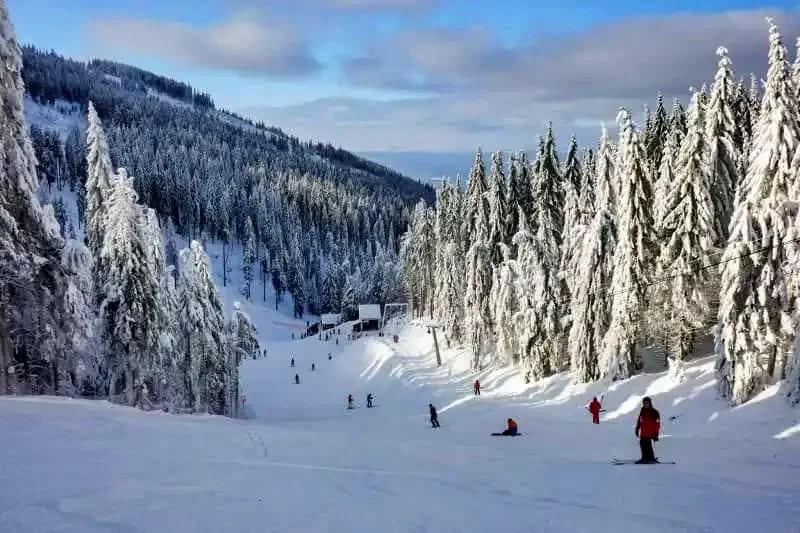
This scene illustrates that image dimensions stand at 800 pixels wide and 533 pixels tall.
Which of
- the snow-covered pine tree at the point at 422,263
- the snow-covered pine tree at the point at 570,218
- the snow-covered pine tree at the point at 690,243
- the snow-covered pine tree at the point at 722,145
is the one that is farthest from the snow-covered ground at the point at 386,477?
the snow-covered pine tree at the point at 422,263

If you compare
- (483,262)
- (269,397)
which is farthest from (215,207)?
(483,262)

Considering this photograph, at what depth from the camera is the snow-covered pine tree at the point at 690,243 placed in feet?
94.9

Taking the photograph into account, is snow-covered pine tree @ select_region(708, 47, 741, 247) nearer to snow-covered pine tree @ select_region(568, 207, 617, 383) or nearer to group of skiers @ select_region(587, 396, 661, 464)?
snow-covered pine tree @ select_region(568, 207, 617, 383)

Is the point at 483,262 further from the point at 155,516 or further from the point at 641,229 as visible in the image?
the point at 155,516

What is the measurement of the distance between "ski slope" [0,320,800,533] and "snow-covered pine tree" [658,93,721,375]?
7.16 metres

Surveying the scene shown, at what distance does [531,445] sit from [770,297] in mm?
10735

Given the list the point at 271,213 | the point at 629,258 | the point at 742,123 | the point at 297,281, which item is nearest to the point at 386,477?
the point at 629,258

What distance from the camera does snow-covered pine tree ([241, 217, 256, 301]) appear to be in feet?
432

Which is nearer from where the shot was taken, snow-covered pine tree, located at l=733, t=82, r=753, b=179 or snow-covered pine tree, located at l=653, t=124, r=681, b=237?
snow-covered pine tree, located at l=653, t=124, r=681, b=237

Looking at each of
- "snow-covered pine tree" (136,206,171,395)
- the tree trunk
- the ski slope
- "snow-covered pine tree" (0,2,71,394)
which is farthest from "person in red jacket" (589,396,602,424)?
the tree trunk

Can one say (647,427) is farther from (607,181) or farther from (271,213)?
(271,213)

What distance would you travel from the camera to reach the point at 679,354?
29.3m

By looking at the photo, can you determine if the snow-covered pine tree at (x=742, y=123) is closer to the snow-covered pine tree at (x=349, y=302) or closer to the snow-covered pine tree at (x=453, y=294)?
the snow-covered pine tree at (x=453, y=294)

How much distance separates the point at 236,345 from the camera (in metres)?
42.1
